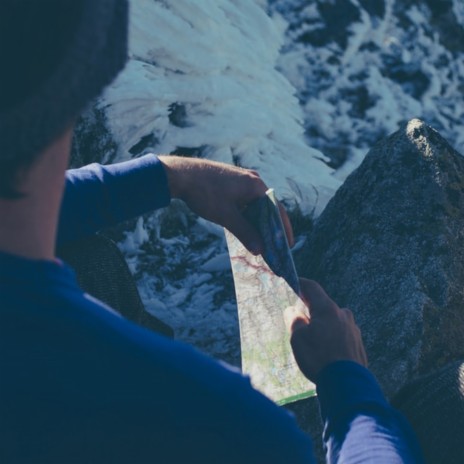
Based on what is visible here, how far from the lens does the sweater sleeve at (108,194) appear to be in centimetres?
146

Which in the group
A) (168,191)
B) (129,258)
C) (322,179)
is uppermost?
(168,191)

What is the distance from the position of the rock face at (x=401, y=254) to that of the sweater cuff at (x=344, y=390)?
23.3 inches

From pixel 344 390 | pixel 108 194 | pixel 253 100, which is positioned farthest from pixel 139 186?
pixel 253 100

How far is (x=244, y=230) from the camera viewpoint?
1.55 m

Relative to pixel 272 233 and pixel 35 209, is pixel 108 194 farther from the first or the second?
pixel 35 209

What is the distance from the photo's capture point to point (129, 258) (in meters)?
2.43

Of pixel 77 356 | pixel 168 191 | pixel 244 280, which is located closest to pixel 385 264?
pixel 244 280

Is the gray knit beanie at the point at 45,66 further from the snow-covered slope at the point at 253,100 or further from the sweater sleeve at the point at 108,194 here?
the snow-covered slope at the point at 253,100

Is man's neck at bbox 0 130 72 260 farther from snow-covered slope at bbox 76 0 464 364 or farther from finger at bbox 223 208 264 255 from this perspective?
snow-covered slope at bbox 76 0 464 364

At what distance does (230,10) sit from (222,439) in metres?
2.38

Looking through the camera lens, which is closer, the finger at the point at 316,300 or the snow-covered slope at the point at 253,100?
the finger at the point at 316,300

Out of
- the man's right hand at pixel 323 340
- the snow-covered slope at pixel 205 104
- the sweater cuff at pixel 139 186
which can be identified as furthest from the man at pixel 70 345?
the snow-covered slope at pixel 205 104

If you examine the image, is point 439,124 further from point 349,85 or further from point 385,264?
point 385,264

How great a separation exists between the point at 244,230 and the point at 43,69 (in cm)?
91
